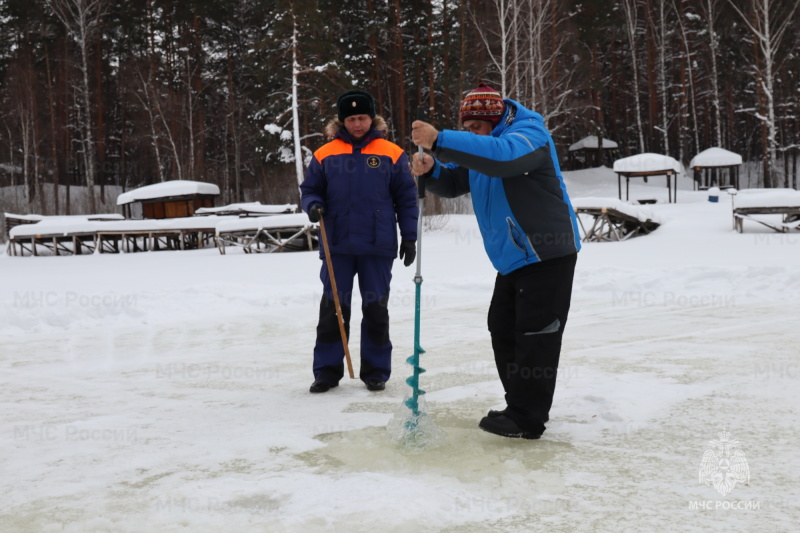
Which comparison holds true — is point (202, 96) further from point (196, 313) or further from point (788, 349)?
point (788, 349)

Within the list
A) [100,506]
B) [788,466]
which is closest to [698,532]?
[788,466]

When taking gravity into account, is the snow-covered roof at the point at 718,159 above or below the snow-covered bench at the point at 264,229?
above

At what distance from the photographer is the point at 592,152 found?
3894 cm

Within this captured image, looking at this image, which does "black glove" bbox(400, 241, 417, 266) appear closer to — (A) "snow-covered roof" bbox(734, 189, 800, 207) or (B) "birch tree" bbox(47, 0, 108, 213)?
(A) "snow-covered roof" bbox(734, 189, 800, 207)

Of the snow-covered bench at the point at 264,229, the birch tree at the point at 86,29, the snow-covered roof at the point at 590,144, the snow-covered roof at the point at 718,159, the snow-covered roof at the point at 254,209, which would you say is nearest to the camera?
the snow-covered bench at the point at 264,229

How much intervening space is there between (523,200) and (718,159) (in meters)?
30.3

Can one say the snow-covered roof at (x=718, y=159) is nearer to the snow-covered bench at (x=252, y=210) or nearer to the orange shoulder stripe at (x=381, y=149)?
the snow-covered bench at (x=252, y=210)

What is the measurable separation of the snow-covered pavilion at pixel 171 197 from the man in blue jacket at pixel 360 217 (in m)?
22.0

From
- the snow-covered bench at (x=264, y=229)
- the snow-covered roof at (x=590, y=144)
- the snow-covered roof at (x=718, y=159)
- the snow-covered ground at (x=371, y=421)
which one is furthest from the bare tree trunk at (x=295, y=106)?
the snow-covered roof at (x=590, y=144)

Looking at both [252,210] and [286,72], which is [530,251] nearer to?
[252,210]

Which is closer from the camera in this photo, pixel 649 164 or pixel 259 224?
pixel 259 224

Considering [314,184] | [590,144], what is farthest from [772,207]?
[590,144]

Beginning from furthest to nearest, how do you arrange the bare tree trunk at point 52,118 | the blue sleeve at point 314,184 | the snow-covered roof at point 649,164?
the bare tree trunk at point 52,118, the snow-covered roof at point 649,164, the blue sleeve at point 314,184

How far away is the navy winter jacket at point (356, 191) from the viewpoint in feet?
14.0
